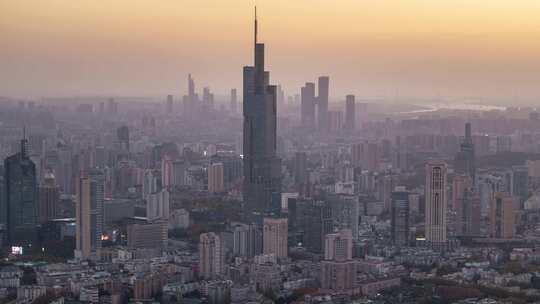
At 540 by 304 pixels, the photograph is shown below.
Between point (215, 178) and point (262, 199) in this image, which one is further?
point (215, 178)

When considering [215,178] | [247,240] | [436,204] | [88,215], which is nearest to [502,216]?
[436,204]


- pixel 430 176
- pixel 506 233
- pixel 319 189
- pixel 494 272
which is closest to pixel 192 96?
pixel 319 189

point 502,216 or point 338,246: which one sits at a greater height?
point 502,216

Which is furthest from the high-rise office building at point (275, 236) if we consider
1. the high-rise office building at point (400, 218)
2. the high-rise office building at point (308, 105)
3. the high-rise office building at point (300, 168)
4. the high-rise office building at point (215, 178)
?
the high-rise office building at point (308, 105)

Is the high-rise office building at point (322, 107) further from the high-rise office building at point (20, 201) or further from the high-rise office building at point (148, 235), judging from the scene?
the high-rise office building at point (20, 201)

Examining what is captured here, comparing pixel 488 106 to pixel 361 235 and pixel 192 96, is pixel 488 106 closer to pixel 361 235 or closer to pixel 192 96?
pixel 361 235

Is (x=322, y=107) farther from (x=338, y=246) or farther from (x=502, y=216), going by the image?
(x=338, y=246)
